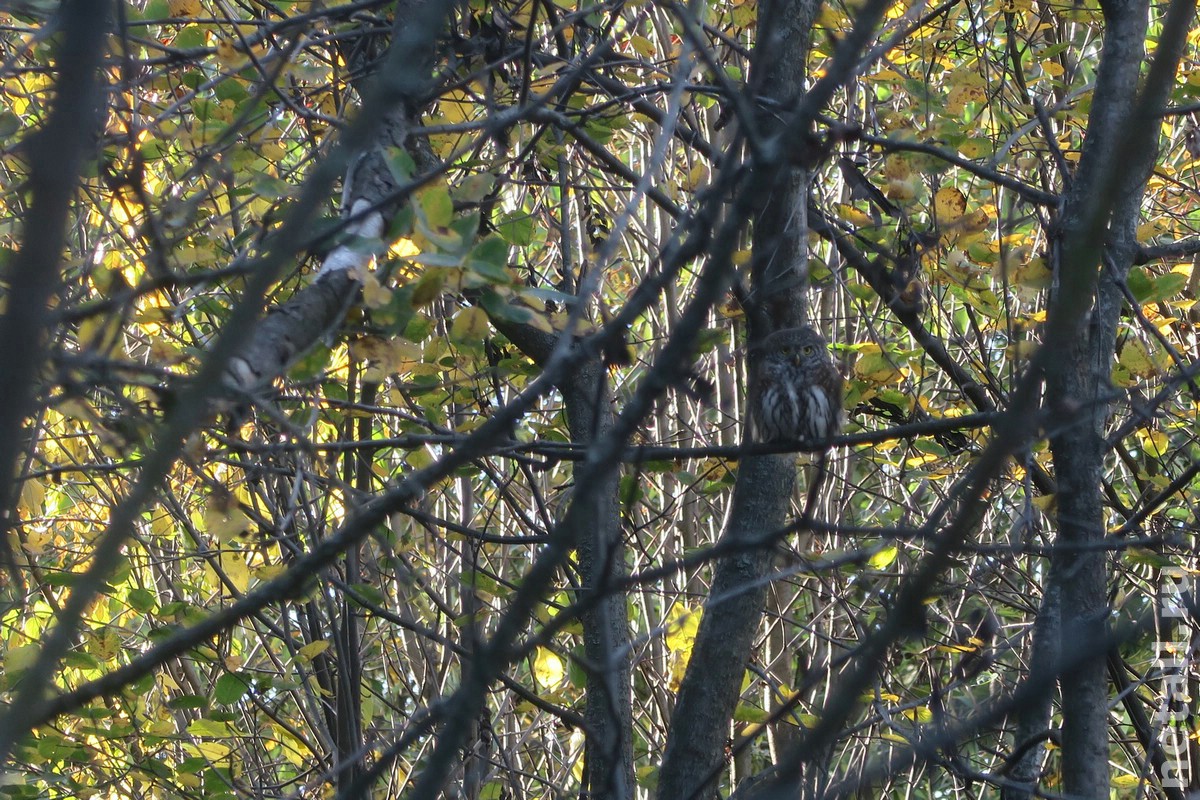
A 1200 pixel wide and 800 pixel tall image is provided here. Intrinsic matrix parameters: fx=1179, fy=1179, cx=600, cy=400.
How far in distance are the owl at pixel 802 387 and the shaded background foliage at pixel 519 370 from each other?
18cm

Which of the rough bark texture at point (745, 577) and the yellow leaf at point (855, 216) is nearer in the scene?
the rough bark texture at point (745, 577)

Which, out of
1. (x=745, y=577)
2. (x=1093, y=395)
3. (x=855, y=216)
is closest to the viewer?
(x=1093, y=395)

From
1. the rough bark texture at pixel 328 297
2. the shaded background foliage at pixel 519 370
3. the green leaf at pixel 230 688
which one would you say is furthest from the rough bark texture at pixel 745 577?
the green leaf at pixel 230 688

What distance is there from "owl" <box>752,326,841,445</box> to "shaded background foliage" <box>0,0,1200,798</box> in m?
0.18

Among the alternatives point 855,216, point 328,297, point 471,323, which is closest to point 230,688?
point 471,323

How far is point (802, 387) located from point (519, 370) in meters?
1.02

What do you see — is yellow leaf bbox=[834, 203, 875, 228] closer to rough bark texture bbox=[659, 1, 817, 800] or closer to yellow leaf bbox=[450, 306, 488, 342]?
rough bark texture bbox=[659, 1, 817, 800]

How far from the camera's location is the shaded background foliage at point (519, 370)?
1700 millimetres

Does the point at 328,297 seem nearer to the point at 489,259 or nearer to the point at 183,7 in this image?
the point at 489,259

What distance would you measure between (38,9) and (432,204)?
107cm

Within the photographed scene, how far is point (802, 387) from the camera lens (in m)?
4.03

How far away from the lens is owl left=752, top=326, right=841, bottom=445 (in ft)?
13.1

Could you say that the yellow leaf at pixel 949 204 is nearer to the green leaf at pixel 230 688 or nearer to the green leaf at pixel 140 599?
the green leaf at pixel 230 688

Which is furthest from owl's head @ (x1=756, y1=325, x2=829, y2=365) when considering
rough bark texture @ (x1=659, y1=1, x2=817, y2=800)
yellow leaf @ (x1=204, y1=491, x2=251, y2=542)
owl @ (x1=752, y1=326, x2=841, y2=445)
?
yellow leaf @ (x1=204, y1=491, x2=251, y2=542)
